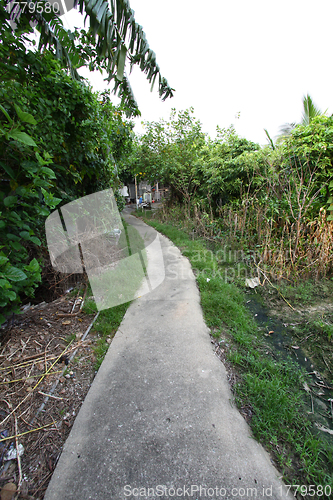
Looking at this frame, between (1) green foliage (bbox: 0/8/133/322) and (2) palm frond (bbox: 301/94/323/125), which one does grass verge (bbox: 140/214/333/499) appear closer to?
(1) green foliage (bbox: 0/8/133/322)

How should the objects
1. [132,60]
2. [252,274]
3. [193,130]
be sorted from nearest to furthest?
1. [132,60]
2. [252,274]
3. [193,130]

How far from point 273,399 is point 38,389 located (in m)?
1.93

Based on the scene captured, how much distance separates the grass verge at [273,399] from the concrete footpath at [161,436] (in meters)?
0.11

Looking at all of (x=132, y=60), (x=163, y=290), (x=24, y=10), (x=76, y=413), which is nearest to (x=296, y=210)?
(x=163, y=290)

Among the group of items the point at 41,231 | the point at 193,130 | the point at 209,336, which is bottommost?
the point at 209,336

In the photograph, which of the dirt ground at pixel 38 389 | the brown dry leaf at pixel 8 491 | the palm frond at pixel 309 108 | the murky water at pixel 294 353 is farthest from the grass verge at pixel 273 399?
the palm frond at pixel 309 108

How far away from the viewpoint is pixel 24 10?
2.17 meters

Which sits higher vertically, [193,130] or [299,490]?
[193,130]

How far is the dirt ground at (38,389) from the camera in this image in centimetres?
126

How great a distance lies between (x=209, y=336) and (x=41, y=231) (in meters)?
2.39

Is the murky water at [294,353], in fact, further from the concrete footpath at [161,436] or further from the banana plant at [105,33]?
the banana plant at [105,33]

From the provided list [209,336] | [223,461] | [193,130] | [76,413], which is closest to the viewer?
[223,461]

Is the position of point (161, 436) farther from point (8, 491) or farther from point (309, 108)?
point (309, 108)

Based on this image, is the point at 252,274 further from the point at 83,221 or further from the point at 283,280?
the point at 83,221
